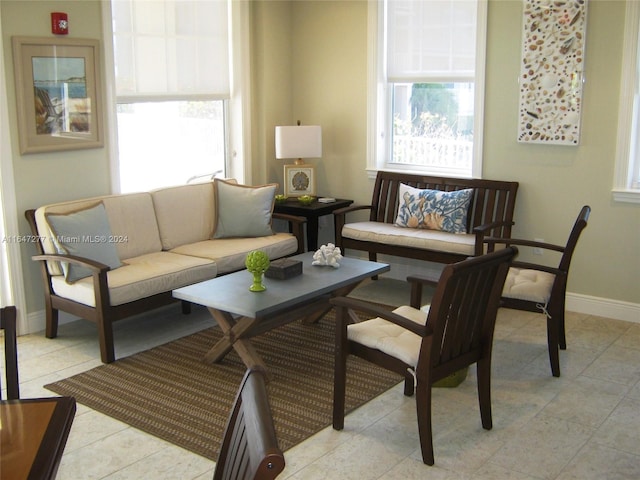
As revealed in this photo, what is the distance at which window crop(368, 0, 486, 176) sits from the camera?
5.61 m

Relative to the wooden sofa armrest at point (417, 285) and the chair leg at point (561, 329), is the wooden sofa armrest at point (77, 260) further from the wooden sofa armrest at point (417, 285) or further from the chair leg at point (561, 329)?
the chair leg at point (561, 329)

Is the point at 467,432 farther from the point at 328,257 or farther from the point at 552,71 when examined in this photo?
the point at 552,71

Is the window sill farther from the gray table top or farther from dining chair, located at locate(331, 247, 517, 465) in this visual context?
dining chair, located at locate(331, 247, 517, 465)

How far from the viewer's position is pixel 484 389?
11.6 feet

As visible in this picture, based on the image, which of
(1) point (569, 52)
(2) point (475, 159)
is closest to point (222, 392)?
(2) point (475, 159)

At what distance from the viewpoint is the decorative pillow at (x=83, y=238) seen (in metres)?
4.46

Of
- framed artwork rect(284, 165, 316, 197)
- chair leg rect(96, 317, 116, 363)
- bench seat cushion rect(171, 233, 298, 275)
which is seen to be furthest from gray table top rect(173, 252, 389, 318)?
framed artwork rect(284, 165, 316, 197)

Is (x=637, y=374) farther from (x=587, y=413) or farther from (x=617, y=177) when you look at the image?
(x=617, y=177)

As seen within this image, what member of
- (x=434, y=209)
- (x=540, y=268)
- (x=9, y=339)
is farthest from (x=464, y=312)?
(x=434, y=209)

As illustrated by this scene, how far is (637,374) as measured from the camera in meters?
4.21

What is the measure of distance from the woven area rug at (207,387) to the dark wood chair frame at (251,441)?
5.34 feet

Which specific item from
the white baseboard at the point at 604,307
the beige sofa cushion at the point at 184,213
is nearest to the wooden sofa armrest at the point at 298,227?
the beige sofa cushion at the point at 184,213

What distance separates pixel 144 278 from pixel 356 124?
8.37ft

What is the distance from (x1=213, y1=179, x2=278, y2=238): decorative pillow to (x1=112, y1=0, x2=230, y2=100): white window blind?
0.91m
